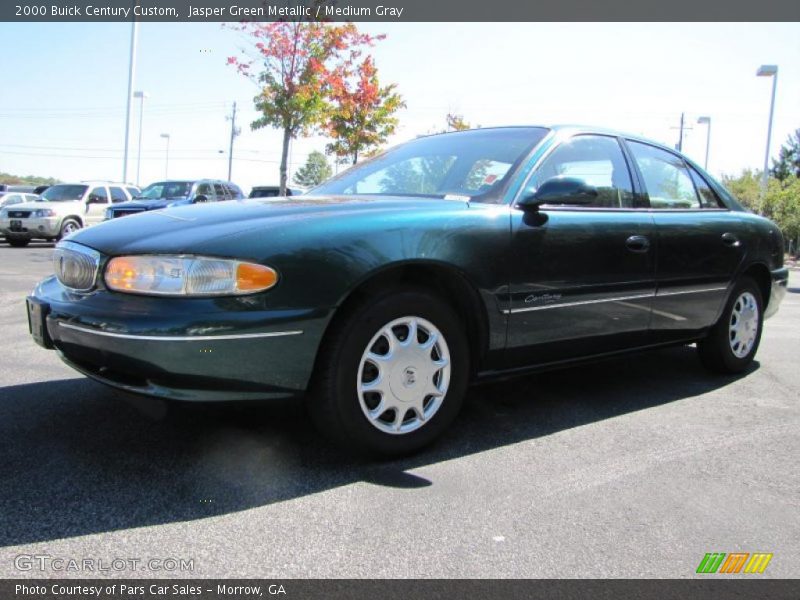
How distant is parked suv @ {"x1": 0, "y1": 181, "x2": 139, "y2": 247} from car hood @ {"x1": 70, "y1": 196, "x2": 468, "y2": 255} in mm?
14600

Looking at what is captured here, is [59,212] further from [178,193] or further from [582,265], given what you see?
[582,265]

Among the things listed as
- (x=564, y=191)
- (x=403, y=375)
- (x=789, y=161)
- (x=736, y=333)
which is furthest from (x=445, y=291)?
(x=789, y=161)

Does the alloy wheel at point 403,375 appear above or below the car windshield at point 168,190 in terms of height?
below

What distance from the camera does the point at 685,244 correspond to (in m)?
3.98

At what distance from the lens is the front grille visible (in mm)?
2613

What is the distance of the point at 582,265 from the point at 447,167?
0.87m

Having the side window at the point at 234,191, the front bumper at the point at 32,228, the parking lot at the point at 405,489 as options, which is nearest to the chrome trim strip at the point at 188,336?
the parking lot at the point at 405,489

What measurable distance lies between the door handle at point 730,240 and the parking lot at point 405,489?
1.06 m

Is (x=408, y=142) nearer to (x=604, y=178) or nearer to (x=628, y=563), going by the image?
(x=604, y=178)

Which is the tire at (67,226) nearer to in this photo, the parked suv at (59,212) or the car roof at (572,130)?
the parked suv at (59,212)

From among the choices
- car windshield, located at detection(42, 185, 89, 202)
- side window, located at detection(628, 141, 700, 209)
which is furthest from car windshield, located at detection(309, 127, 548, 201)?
car windshield, located at detection(42, 185, 89, 202)

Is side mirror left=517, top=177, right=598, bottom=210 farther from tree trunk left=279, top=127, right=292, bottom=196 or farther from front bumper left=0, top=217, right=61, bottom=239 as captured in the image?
front bumper left=0, top=217, right=61, bottom=239

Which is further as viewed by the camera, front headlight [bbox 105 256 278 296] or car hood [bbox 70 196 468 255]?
car hood [bbox 70 196 468 255]

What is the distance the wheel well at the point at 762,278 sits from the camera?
15.4 feet
